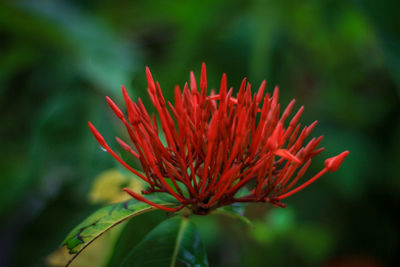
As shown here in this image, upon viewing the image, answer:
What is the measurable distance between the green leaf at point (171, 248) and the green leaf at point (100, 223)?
0.06m

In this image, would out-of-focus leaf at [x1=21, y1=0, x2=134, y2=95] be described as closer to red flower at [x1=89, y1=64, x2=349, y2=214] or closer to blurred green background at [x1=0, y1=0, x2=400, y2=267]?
blurred green background at [x1=0, y1=0, x2=400, y2=267]

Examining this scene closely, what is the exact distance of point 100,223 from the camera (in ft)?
1.54

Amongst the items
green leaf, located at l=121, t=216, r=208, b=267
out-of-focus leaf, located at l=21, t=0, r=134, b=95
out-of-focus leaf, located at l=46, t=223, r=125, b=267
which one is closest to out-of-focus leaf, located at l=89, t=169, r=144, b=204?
out-of-focus leaf, located at l=46, t=223, r=125, b=267

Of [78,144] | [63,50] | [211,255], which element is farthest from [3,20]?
[211,255]

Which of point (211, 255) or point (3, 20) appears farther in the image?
point (3, 20)

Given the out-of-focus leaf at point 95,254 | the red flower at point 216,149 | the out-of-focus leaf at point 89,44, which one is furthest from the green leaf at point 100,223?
the out-of-focus leaf at point 89,44

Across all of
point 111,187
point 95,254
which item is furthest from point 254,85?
point 95,254

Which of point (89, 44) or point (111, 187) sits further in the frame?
point (89, 44)

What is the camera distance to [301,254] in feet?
3.61

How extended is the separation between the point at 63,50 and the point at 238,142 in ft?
4.13

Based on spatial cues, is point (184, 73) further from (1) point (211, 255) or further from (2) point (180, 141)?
(2) point (180, 141)

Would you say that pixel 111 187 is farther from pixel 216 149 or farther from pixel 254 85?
pixel 254 85

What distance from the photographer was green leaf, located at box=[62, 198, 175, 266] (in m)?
0.45

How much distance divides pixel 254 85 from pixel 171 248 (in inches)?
27.9
